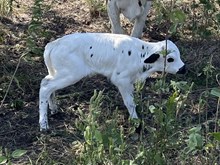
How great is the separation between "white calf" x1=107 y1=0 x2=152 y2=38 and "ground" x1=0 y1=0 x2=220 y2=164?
470mm

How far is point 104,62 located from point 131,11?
136 cm

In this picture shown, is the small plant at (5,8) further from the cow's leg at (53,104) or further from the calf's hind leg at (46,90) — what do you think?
the calf's hind leg at (46,90)

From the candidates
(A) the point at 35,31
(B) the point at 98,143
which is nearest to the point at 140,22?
(A) the point at 35,31

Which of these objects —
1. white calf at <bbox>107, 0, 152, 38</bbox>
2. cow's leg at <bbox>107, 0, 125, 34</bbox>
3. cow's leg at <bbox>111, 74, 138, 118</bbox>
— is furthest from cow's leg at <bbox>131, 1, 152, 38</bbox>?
cow's leg at <bbox>111, 74, 138, 118</bbox>

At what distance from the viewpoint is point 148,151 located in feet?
→ 13.6

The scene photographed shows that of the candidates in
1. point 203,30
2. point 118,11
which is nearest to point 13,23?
point 118,11

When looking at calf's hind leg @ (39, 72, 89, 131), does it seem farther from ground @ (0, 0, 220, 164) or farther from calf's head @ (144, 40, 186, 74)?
calf's head @ (144, 40, 186, 74)

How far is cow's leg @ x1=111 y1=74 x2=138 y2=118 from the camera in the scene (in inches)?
202

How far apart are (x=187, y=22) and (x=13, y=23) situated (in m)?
1.72

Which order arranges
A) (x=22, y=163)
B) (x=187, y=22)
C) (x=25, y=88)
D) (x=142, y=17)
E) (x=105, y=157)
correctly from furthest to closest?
(x=187, y=22)
(x=142, y=17)
(x=25, y=88)
(x=22, y=163)
(x=105, y=157)

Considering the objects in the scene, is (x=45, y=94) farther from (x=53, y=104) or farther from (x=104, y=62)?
(x=104, y=62)

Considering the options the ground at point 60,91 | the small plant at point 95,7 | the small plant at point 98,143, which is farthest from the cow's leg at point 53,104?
the small plant at point 95,7

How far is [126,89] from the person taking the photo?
515 centimetres

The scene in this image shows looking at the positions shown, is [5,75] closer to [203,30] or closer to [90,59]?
[90,59]
